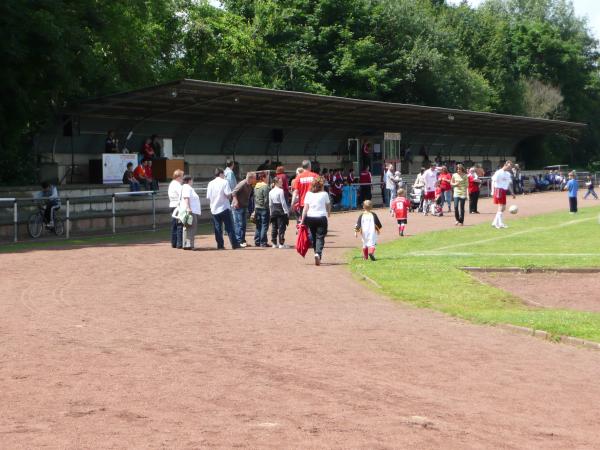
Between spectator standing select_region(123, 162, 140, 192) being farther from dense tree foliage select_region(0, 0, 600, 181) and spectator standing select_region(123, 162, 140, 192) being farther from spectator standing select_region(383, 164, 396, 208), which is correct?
spectator standing select_region(383, 164, 396, 208)

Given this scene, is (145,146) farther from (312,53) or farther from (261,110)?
(312,53)

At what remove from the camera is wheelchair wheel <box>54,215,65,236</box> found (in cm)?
2642

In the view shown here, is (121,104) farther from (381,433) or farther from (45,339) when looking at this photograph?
(381,433)

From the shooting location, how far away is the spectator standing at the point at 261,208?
23219 mm

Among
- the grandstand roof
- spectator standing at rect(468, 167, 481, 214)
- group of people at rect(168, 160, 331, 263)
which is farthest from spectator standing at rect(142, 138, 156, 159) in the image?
spectator standing at rect(468, 167, 481, 214)

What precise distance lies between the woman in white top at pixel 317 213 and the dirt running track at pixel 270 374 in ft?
11.2

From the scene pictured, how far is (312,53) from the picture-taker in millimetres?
63188

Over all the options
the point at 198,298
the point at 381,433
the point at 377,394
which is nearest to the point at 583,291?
the point at 198,298

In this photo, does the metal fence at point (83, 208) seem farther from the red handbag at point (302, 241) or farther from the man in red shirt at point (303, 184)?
the red handbag at point (302, 241)

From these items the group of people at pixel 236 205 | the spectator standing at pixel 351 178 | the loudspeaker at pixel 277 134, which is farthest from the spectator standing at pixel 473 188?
the group of people at pixel 236 205

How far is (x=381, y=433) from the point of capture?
703cm

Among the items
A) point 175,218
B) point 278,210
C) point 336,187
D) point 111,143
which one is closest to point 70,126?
point 111,143

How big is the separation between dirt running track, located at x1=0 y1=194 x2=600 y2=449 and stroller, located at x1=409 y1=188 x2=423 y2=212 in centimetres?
2219

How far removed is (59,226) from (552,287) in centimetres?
1460
